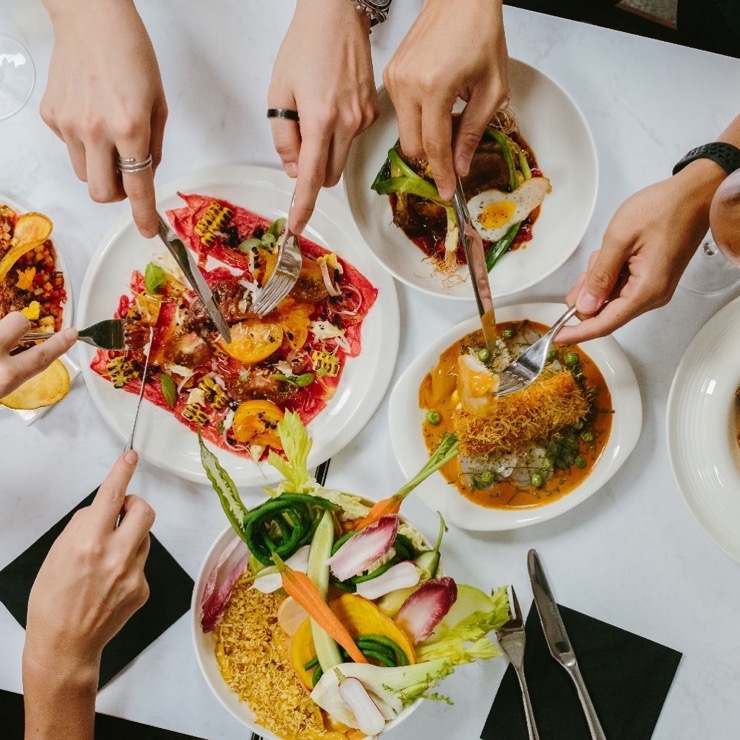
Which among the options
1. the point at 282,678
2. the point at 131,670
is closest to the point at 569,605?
the point at 282,678

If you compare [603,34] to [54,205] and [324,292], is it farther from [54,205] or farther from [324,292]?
[54,205]

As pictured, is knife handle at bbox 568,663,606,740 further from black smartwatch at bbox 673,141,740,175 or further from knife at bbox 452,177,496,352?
black smartwatch at bbox 673,141,740,175

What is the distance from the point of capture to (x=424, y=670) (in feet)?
5.24

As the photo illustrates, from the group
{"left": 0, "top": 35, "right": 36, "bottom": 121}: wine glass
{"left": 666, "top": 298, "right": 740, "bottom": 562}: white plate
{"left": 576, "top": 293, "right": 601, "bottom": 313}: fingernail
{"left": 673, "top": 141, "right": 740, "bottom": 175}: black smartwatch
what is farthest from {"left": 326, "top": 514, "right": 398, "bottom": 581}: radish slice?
{"left": 0, "top": 35, "right": 36, "bottom": 121}: wine glass

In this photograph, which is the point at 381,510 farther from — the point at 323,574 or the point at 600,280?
the point at 600,280

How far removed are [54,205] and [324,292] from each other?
2.55ft

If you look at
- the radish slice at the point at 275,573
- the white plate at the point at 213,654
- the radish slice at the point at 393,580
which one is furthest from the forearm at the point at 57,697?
the radish slice at the point at 393,580

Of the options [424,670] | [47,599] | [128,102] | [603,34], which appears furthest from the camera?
[603,34]

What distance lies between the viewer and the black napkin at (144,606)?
6.30 ft

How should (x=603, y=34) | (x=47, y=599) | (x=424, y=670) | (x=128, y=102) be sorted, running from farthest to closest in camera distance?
1. (x=603, y=34)
2. (x=47, y=599)
3. (x=424, y=670)
4. (x=128, y=102)

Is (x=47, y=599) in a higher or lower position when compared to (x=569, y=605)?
lower

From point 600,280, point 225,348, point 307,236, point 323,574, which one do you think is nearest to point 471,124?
point 600,280

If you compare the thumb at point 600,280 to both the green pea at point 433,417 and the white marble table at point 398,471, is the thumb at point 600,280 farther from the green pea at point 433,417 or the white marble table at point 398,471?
the green pea at point 433,417

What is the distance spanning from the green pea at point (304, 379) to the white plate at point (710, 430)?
2.98ft
